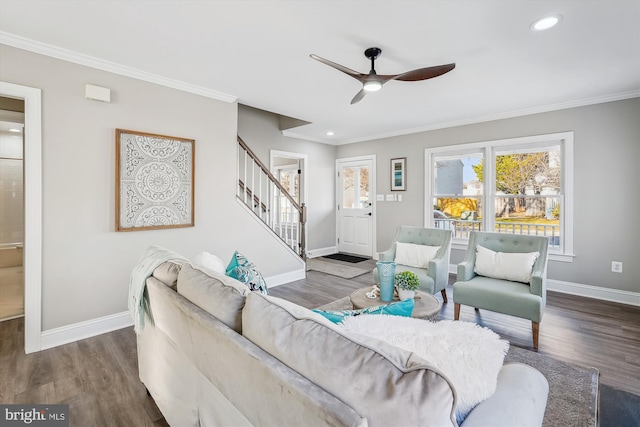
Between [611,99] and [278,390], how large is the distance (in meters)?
4.96

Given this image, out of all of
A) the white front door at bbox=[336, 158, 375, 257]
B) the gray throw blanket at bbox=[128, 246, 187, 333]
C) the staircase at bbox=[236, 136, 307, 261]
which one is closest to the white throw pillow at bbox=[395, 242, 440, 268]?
the staircase at bbox=[236, 136, 307, 261]

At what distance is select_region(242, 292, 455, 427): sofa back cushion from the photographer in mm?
628

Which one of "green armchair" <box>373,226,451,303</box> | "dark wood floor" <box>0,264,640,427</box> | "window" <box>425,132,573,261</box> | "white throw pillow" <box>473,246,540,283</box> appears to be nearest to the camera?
"dark wood floor" <box>0,264,640,427</box>

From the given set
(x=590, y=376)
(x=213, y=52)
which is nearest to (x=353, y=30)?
(x=213, y=52)

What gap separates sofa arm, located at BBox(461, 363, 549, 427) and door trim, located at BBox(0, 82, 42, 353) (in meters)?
3.21

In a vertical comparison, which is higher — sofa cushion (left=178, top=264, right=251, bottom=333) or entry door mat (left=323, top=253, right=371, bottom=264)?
sofa cushion (left=178, top=264, right=251, bottom=333)

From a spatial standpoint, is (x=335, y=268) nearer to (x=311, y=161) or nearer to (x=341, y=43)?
(x=311, y=161)

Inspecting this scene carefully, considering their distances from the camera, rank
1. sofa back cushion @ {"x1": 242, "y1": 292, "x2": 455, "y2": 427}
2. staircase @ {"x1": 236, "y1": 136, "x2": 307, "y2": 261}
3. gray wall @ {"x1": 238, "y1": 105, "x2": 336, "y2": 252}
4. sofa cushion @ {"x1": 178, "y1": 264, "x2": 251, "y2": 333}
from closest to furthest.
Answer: sofa back cushion @ {"x1": 242, "y1": 292, "x2": 455, "y2": 427} → sofa cushion @ {"x1": 178, "y1": 264, "x2": 251, "y2": 333} → staircase @ {"x1": 236, "y1": 136, "x2": 307, "y2": 261} → gray wall @ {"x1": 238, "y1": 105, "x2": 336, "y2": 252}

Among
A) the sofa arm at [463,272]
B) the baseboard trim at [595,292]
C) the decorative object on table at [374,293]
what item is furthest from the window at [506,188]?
the decorative object on table at [374,293]

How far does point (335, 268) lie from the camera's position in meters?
5.27

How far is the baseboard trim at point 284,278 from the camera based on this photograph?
13.9ft

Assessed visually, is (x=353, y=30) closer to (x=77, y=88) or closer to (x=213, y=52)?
(x=213, y=52)

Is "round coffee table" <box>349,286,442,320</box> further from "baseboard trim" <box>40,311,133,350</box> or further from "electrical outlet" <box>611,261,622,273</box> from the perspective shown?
"electrical outlet" <box>611,261,622,273</box>
